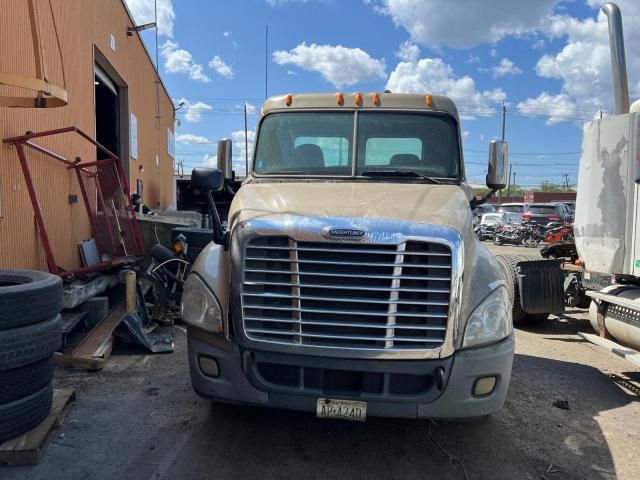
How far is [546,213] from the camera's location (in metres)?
24.4

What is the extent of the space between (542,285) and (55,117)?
269 inches

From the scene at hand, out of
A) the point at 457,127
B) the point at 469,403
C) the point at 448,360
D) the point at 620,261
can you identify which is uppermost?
the point at 457,127

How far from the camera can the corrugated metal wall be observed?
5559mm

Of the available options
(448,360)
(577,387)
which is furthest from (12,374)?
(577,387)

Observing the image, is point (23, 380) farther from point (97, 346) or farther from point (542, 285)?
point (542, 285)

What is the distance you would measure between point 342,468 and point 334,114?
10.2ft

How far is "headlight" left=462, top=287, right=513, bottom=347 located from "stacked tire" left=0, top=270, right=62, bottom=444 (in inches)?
109

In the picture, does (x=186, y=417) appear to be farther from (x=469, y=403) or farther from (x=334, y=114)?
(x=334, y=114)

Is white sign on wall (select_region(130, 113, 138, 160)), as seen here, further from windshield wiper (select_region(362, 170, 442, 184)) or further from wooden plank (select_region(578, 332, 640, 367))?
wooden plank (select_region(578, 332, 640, 367))

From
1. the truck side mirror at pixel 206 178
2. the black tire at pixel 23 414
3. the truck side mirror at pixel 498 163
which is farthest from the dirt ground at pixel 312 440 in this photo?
the truck side mirror at pixel 498 163

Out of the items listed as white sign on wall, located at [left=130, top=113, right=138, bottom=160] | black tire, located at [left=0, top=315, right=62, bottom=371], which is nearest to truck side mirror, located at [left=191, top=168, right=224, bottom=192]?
black tire, located at [left=0, top=315, right=62, bottom=371]

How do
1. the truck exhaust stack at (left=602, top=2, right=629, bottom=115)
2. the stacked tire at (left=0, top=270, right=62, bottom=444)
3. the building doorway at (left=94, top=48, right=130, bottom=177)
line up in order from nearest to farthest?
the stacked tire at (left=0, top=270, right=62, bottom=444), the truck exhaust stack at (left=602, top=2, right=629, bottom=115), the building doorway at (left=94, top=48, right=130, bottom=177)

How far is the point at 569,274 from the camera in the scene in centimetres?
727

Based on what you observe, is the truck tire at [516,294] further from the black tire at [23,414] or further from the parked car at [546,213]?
the parked car at [546,213]
